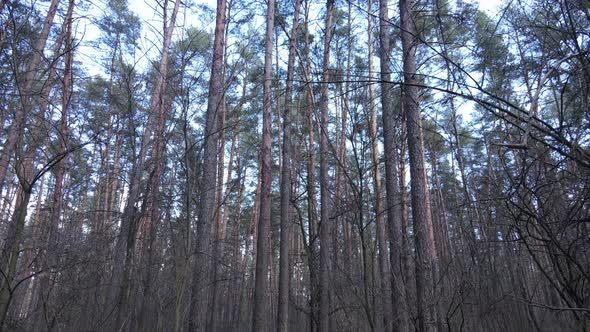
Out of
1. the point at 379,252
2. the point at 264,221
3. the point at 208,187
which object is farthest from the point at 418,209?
the point at 264,221

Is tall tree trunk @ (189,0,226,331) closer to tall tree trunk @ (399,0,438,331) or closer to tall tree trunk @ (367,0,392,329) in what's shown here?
tall tree trunk @ (367,0,392,329)

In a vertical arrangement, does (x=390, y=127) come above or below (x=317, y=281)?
above

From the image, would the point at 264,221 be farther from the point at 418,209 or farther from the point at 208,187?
the point at 418,209

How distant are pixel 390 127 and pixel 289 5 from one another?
16.7ft

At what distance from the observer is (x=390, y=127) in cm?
809

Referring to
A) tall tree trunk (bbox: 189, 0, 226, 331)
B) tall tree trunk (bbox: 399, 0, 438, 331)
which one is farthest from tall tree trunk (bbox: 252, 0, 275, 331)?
tall tree trunk (bbox: 399, 0, 438, 331)

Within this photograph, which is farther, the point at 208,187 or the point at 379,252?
the point at 379,252

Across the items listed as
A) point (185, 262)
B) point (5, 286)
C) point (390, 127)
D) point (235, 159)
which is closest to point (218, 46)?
point (390, 127)

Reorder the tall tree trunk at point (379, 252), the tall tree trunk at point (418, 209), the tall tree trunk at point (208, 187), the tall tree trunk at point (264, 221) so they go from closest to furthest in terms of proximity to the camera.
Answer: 1. the tall tree trunk at point (418, 209)
2. the tall tree trunk at point (379, 252)
3. the tall tree trunk at point (208, 187)
4. the tall tree trunk at point (264, 221)

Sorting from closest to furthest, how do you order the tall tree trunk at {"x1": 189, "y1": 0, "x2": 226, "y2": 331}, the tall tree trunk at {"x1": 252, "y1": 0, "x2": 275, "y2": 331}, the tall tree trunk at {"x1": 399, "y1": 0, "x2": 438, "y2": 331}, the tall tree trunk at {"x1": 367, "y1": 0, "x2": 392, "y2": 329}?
the tall tree trunk at {"x1": 399, "y1": 0, "x2": 438, "y2": 331} < the tall tree trunk at {"x1": 367, "y1": 0, "x2": 392, "y2": 329} < the tall tree trunk at {"x1": 189, "y1": 0, "x2": 226, "y2": 331} < the tall tree trunk at {"x1": 252, "y1": 0, "x2": 275, "y2": 331}

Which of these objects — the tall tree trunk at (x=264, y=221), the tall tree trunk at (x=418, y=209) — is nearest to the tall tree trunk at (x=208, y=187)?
the tall tree trunk at (x=264, y=221)

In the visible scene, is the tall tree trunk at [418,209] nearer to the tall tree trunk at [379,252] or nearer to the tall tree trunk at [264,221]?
the tall tree trunk at [379,252]

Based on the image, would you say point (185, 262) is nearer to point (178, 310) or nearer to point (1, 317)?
point (178, 310)

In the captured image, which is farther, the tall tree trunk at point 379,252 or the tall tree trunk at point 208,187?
the tall tree trunk at point 208,187
